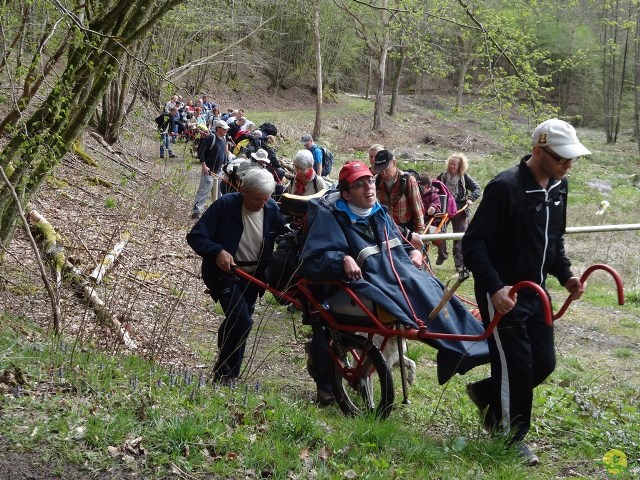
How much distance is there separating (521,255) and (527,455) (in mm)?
1303

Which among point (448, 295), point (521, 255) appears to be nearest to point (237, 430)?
point (448, 295)

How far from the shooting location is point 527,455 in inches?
192

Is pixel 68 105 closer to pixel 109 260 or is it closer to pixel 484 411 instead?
pixel 109 260

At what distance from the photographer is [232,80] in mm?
47875

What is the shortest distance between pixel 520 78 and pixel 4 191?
5754 mm

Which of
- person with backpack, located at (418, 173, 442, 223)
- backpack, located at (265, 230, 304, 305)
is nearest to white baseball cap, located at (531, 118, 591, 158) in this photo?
backpack, located at (265, 230, 304, 305)

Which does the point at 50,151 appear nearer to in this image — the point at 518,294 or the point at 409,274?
the point at 409,274

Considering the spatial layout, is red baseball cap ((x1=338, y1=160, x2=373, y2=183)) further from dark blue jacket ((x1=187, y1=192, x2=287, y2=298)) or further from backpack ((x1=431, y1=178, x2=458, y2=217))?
backpack ((x1=431, y1=178, x2=458, y2=217))

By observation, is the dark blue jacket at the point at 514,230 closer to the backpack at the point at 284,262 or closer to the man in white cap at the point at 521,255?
the man in white cap at the point at 521,255

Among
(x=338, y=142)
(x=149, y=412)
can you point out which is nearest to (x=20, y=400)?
(x=149, y=412)

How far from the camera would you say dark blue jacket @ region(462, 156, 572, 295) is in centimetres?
473

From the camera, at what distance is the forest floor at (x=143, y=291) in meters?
6.53

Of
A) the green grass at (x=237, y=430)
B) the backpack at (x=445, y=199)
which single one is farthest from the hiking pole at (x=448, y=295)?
the backpack at (x=445, y=199)

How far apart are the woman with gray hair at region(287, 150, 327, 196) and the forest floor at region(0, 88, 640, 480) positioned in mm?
1357
